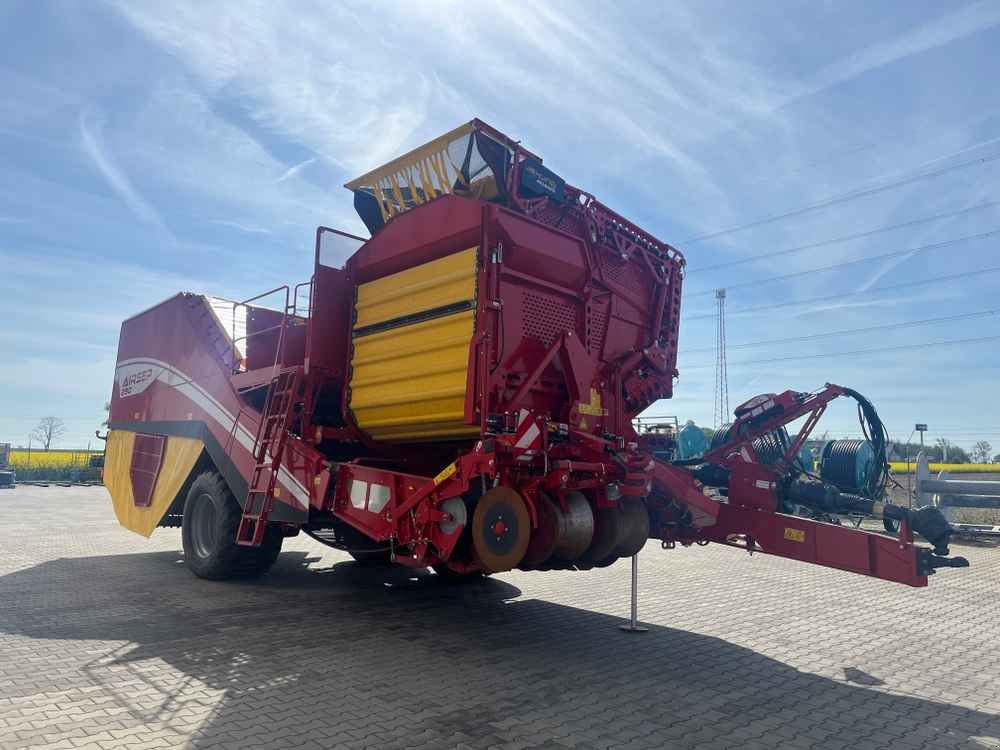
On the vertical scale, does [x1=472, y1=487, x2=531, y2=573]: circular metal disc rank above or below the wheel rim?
above

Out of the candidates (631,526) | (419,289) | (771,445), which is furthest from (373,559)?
(771,445)

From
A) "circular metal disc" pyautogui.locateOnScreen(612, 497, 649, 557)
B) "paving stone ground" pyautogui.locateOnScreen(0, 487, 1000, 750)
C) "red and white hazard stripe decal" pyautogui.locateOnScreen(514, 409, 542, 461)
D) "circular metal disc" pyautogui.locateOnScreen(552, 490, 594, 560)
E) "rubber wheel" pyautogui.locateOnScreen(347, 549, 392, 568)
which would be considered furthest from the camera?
"rubber wheel" pyautogui.locateOnScreen(347, 549, 392, 568)

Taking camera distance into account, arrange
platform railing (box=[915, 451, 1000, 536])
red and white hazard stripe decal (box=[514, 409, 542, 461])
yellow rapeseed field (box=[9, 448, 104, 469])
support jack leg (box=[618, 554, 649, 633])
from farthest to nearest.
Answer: yellow rapeseed field (box=[9, 448, 104, 469]) → platform railing (box=[915, 451, 1000, 536]) → support jack leg (box=[618, 554, 649, 633]) → red and white hazard stripe decal (box=[514, 409, 542, 461])

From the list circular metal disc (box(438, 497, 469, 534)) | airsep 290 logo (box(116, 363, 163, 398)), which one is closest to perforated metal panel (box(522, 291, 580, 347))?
circular metal disc (box(438, 497, 469, 534))

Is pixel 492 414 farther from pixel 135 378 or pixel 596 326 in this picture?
pixel 135 378

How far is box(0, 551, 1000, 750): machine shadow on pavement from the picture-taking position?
160 inches

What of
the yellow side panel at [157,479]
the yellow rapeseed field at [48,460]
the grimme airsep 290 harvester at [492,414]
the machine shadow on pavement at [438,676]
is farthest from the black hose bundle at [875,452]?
the yellow rapeseed field at [48,460]

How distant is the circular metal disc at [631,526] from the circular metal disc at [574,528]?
0.41 metres

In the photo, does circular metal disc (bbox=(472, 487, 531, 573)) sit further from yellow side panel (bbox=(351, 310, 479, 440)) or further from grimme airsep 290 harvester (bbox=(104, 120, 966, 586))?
yellow side panel (bbox=(351, 310, 479, 440))

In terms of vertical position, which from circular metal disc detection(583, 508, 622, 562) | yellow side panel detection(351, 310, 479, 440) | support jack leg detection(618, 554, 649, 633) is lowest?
support jack leg detection(618, 554, 649, 633)

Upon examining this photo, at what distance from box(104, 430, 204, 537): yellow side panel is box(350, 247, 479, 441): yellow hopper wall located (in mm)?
3062

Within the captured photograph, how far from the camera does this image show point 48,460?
3497 centimetres

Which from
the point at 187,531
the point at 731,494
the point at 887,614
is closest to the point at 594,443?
the point at 731,494

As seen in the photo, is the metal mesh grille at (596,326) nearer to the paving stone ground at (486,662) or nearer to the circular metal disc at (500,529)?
the circular metal disc at (500,529)
